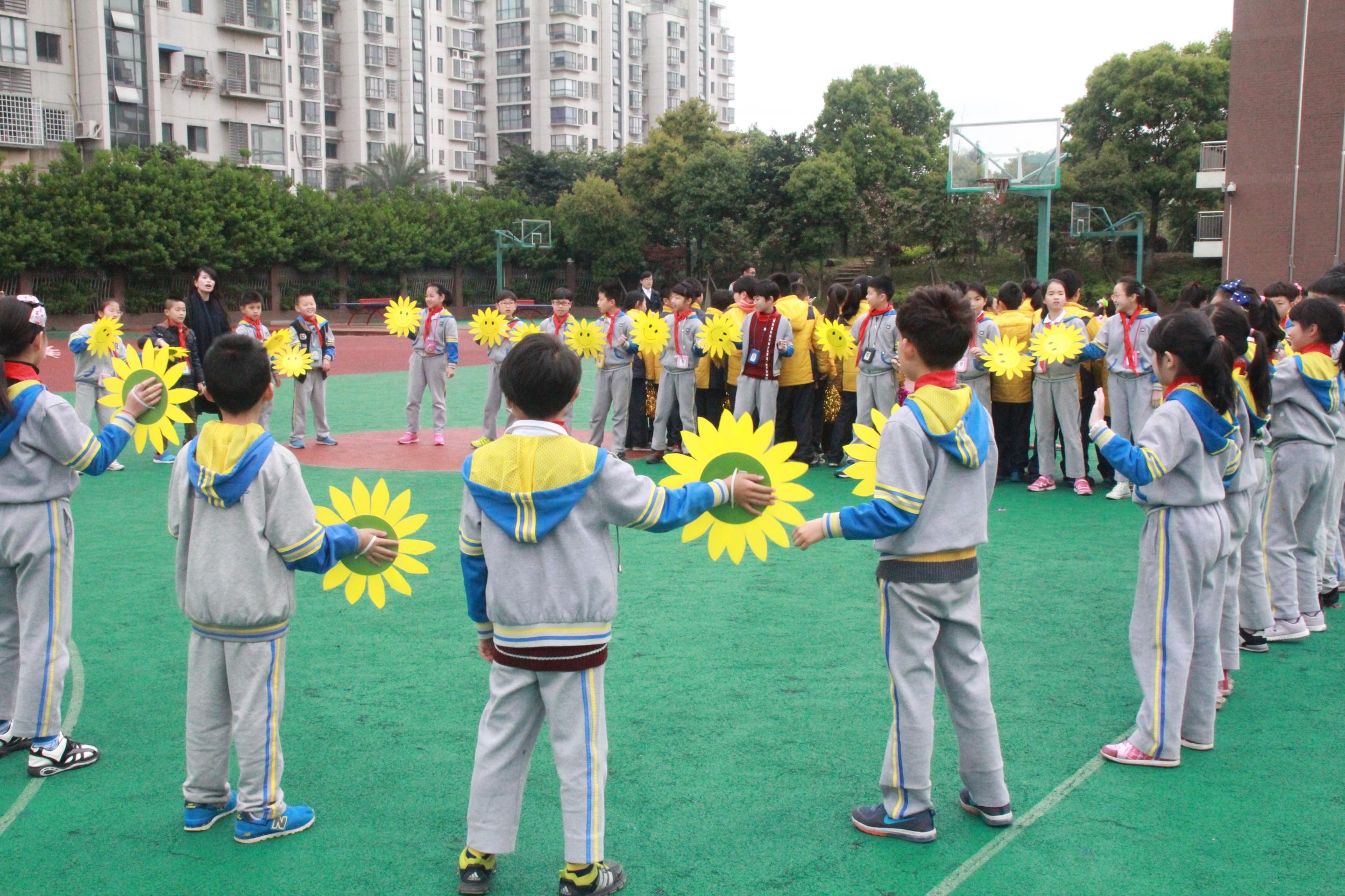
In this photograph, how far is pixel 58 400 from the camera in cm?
378

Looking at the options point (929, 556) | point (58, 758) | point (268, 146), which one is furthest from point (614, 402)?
point (268, 146)

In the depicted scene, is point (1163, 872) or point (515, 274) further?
point (515, 274)

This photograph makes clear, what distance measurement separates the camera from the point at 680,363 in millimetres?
10352

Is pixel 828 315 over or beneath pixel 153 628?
over

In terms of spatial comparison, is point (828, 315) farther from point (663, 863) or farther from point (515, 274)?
point (515, 274)

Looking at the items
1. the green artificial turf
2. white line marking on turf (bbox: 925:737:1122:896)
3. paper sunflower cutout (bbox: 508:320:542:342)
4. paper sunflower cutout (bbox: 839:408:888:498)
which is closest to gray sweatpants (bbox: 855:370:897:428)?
paper sunflower cutout (bbox: 508:320:542:342)

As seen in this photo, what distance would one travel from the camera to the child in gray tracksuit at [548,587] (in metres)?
2.88

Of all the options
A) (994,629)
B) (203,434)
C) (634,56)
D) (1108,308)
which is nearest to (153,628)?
(203,434)

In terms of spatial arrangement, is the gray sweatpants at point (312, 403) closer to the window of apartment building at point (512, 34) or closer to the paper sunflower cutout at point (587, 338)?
the paper sunflower cutout at point (587, 338)

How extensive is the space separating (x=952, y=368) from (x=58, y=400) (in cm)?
293

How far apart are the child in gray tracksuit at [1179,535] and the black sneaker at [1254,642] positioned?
4.47 feet

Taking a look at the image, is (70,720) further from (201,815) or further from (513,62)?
(513,62)

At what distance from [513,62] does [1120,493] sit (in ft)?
227

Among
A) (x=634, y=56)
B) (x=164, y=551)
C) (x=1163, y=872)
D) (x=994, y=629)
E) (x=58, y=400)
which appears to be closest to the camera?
(x=1163, y=872)
